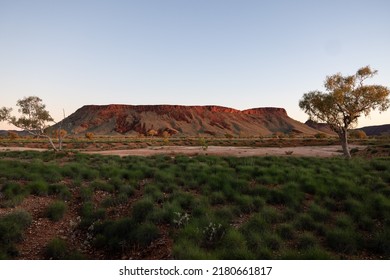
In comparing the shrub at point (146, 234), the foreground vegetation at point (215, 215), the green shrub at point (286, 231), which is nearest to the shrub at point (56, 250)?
the foreground vegetation at point (215, 215)

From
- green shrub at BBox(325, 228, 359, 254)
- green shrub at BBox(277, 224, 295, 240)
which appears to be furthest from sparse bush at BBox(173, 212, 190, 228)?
green shrub at BBox(325, 228, 359, 254)

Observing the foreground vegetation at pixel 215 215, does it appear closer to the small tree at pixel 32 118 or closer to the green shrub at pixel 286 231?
the green shrub at pixel 286 231

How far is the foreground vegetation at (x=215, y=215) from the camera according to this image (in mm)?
6598

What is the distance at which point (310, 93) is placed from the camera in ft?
91.4

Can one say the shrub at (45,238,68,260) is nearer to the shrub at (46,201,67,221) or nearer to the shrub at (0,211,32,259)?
the shrub at (0,211,32,259)

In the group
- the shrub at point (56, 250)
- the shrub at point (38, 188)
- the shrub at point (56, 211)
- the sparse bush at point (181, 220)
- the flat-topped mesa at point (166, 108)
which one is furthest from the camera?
the flat-topped mesa at point (166, 108)

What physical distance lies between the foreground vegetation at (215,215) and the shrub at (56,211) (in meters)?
0.03

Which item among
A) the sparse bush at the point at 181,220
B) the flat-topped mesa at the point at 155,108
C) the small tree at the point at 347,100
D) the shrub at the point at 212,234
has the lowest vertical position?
the shrub at the point at 212,234

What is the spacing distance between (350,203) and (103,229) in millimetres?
7401

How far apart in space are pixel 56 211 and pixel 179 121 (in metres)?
150

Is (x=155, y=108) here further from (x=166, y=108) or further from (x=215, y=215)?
(x=215, y=215)

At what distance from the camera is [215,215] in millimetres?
8242

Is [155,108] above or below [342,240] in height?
above

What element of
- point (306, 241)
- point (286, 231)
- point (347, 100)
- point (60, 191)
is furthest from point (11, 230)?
point (347, 100)
